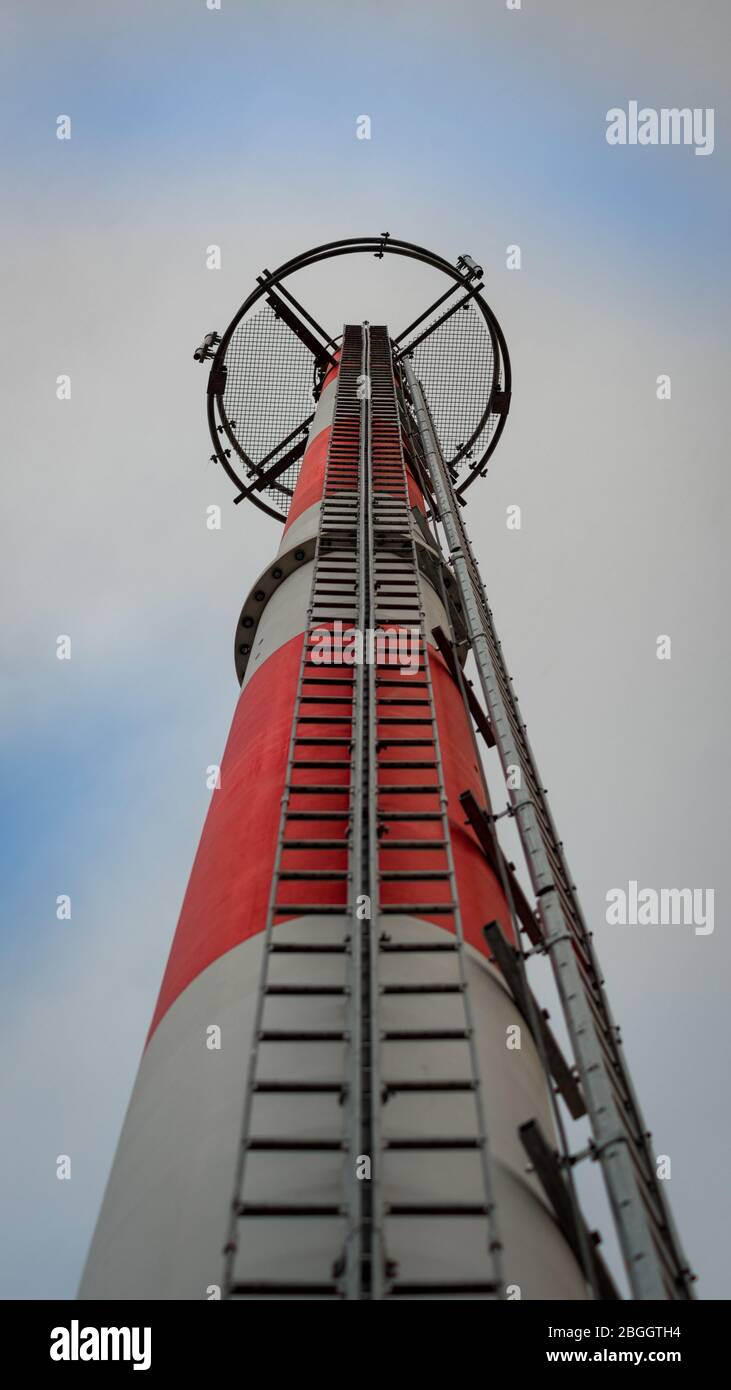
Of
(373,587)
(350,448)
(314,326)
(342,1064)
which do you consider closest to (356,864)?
(342,1064)

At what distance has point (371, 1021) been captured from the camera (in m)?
9.64

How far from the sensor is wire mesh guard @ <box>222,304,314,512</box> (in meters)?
29.3

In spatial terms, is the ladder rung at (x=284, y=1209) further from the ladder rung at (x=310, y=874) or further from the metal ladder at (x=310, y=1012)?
the ladder rung at (x=310, y=874)

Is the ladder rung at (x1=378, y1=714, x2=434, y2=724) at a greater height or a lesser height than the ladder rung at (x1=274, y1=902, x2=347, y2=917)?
greater

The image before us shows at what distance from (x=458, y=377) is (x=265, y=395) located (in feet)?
15.0

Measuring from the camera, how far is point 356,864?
11.3m

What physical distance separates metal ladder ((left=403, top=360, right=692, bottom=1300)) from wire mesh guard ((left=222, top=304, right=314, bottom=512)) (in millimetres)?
14284

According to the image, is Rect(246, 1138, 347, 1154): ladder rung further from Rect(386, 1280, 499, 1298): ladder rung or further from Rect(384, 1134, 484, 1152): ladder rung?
Rect(386, 1280, 499, 1298): ladder rung

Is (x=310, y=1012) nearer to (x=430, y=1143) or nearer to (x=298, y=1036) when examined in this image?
(x=298, y=1036)

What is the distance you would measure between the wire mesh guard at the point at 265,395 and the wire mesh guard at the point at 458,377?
2.99m

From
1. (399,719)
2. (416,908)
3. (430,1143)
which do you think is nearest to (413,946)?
(416,908)

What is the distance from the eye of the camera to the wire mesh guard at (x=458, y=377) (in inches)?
1152

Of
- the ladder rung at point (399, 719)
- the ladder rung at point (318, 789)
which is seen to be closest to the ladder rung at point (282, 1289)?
the ladder rung at point (318, 789)

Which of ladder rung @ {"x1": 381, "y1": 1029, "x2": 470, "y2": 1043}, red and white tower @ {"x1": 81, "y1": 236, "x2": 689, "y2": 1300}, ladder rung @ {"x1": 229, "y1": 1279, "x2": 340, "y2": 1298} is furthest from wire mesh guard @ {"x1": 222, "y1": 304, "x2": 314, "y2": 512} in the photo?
ladder rung @ {"x1": 229, "y1": 1279, "x2": 340, "y2": 1298}
